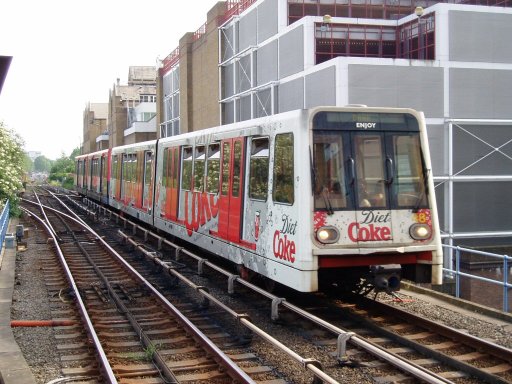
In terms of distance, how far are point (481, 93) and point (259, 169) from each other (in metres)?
16.8

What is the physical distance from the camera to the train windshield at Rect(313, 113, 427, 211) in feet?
28.6

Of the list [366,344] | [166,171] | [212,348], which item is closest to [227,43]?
[166,171]

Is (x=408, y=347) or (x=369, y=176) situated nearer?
(x=408, y=347)

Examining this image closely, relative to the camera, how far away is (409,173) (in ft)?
30.0

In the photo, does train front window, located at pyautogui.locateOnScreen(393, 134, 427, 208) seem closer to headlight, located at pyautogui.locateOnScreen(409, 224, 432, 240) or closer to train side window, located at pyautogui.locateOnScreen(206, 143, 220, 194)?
headlight, located at pyautogui.locateOnScreen(409, 224, 432, 240)

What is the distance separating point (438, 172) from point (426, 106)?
7.83ft

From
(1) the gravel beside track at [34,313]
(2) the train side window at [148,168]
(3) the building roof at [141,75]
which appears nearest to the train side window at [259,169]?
(1) the gravel beside track at [34,313]

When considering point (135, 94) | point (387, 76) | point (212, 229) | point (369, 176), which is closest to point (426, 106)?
point (387, 76)

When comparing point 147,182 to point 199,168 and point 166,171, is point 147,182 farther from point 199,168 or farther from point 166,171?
point 199,168

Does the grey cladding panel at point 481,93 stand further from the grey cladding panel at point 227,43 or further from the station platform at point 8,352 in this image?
the station platform at point 8,352

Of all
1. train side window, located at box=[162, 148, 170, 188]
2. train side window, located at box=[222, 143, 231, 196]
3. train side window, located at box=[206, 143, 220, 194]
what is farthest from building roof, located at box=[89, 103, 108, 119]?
train side window, located at box=[222, 143, 231, 196]

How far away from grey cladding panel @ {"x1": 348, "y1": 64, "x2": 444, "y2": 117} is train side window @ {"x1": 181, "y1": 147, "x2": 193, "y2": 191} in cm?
Answer: 945

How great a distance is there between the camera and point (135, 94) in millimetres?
85312

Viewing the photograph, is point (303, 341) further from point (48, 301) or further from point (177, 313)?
point (48, 301)
